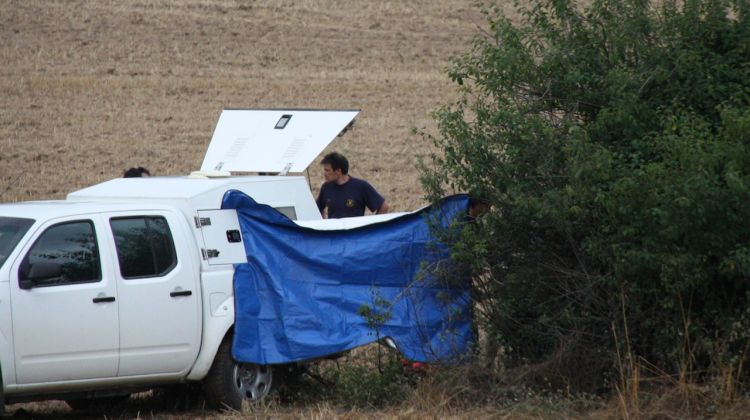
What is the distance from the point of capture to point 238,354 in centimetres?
896

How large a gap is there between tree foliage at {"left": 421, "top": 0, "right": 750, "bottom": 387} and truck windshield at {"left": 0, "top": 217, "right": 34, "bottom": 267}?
128 inches

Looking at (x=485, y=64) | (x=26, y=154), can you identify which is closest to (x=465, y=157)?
(x=485, y=64)

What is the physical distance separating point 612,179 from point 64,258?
13.3 ft

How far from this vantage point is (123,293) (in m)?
8.41

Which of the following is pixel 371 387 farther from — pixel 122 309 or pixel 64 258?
pixel 64 258

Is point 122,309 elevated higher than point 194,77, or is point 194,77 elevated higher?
point 194,77

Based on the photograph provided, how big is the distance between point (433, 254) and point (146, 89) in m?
21.1

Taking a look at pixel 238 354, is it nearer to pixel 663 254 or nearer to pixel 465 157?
pixel 465 157

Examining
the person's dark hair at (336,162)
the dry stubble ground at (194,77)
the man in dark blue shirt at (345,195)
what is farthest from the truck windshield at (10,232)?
the dry stubble ground at (194,77)

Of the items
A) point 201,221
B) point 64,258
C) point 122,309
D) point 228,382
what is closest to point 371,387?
point 228,382

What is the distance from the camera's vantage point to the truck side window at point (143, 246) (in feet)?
28.2

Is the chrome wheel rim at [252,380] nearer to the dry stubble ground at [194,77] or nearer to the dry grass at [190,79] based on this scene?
the dry grass at [190,79]

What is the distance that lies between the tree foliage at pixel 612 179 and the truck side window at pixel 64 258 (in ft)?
9.22

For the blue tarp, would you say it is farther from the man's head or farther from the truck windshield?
the man's head
